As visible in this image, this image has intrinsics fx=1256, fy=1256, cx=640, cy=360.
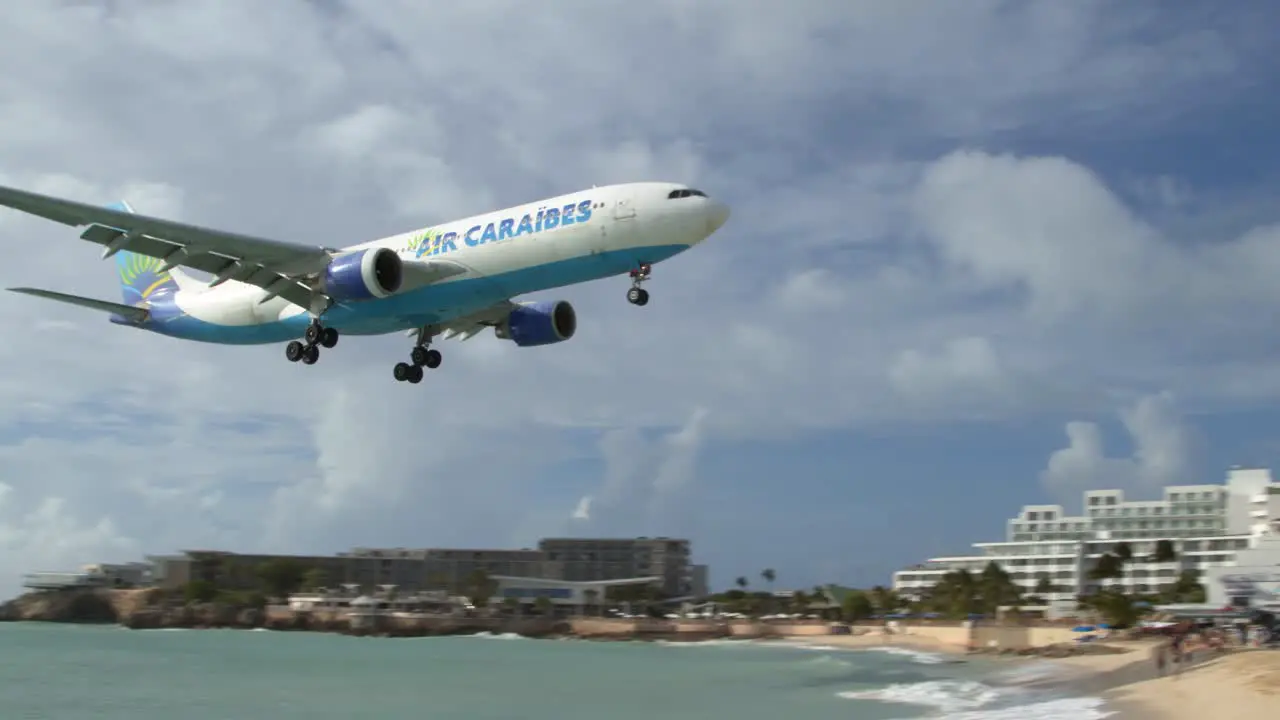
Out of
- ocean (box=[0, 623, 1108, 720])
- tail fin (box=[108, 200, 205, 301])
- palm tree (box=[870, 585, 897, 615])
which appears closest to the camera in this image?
tail fin (box=[108, 200, 205, 301])

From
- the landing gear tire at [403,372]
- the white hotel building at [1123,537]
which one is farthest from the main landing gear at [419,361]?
the white hotel building at [1123,537]

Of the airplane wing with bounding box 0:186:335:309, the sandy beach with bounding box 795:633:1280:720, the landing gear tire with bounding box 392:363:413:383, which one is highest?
the airplane wing with bounding box 0:186:335:309

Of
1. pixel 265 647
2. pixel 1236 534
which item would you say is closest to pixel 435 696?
pixel 265 647

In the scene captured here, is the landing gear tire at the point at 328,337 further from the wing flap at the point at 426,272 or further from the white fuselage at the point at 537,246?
the wing flap at the point at 426,272

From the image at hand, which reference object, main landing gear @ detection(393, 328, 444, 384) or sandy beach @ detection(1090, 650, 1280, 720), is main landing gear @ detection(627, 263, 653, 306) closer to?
main landing gear @ detection(393, 328, 444, 384)

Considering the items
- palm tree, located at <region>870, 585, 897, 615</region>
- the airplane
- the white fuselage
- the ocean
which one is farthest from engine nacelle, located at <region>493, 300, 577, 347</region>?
palm tree, located at <region>870, 585, 897, 615</region>

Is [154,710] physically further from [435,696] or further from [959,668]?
[959,668]

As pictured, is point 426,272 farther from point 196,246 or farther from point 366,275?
point 196,246

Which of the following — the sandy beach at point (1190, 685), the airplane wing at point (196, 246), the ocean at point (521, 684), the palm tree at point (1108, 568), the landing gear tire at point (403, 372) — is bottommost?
the ocean at point (521, 684)
